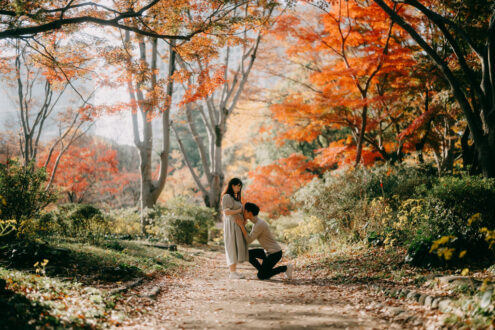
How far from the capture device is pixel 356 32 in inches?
402

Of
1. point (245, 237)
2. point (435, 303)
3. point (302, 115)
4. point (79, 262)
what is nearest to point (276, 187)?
point (302, 115)

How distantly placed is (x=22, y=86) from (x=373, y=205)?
48.1 feet

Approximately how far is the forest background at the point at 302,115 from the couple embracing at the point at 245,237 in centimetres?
168

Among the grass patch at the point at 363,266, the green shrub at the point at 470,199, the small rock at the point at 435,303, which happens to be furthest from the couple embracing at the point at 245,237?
the green shrub at the point at 470,199

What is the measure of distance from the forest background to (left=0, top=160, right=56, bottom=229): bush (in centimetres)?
2

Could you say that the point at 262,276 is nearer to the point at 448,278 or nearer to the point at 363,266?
the point at 363,266

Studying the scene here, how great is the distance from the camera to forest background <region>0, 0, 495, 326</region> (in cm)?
505

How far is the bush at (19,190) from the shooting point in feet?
17.9

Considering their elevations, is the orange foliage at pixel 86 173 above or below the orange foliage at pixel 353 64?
below

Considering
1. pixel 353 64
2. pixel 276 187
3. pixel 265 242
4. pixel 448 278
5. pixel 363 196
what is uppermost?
pixel 353 64

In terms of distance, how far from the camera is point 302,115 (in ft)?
36.3

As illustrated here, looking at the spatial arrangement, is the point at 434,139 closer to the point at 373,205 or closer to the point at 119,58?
the point at 373,205

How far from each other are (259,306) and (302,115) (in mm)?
8079

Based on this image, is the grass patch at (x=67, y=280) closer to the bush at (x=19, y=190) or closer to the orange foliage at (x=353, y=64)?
the bush at (x=19, y=190)
